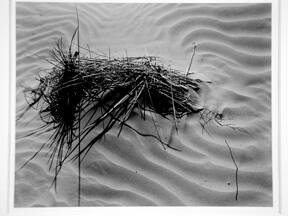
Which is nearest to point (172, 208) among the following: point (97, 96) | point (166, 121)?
point (166, 121)

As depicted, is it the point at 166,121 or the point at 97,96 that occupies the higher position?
the point at 97,96

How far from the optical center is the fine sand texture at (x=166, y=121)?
53.3 inches

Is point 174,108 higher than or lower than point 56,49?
lower

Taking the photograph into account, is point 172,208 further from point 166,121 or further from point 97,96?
point 97,96

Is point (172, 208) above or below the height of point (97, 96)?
below

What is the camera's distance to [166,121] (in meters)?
1.37

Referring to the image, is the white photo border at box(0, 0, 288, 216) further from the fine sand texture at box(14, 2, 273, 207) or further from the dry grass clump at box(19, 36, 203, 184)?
the dry grass clump at box(19, 36, 203, 184)

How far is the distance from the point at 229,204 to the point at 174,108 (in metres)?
0.52

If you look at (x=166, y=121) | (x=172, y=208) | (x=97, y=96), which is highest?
(x=97, y=96)

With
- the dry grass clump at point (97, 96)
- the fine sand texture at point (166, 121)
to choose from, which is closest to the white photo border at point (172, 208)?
the fine sand texture at point (166, 121)
